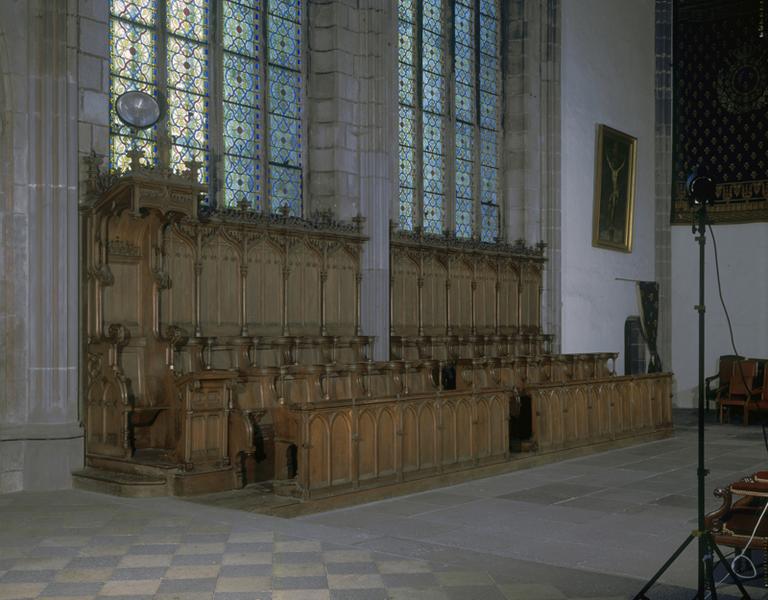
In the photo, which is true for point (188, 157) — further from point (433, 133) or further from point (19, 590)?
point (19, 590)

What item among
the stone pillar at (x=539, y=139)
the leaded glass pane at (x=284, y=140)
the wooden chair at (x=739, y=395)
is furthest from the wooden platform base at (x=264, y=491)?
the wooden chair at (x=739, y=395)

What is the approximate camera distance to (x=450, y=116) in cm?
1456

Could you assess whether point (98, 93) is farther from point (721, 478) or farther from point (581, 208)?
point (581, 208)

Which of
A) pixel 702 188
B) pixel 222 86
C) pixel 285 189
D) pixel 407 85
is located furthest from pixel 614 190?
pixel 702 188

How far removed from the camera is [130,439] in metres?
8.39

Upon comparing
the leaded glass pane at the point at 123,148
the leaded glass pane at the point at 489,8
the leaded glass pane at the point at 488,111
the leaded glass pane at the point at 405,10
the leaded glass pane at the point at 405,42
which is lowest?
the leaded glass pane at the point at 123,148

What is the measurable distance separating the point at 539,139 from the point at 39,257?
30.6 feet

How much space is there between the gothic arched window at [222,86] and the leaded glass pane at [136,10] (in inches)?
0.4

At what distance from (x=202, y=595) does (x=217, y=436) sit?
3338 millimetres

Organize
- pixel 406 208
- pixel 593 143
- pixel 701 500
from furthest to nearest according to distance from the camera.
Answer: pixel 593 143 < pixel 406 208 < pixel 701 500

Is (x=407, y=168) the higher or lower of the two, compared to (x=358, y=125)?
lower

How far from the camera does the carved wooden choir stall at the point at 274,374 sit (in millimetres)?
7988

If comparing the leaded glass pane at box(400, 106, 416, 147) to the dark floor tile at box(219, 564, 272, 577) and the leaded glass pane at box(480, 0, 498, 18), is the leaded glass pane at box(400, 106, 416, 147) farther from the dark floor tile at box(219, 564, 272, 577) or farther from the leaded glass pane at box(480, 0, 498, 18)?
the dark floor tile at box(219, 564, 272, 577)

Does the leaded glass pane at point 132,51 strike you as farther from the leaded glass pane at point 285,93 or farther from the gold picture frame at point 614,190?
the gold picture frame at point 614,190
